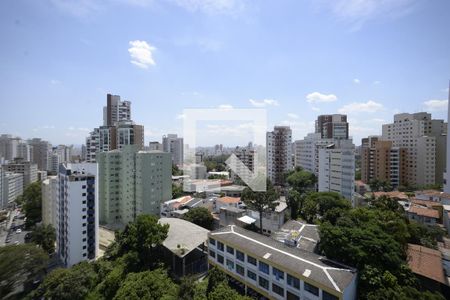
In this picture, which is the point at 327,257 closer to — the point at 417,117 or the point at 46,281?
the point at 46,281

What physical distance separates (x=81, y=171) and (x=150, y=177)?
4.51 meters

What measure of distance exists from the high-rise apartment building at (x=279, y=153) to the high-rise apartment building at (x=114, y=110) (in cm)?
1721

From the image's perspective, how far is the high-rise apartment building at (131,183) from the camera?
51.3ft

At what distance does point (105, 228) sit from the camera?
15.4 meters

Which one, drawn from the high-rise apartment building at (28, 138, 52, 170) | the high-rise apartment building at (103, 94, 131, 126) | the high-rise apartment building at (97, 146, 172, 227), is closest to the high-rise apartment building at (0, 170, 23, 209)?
the high-rise apartment building at (103, 94, 131, 126)

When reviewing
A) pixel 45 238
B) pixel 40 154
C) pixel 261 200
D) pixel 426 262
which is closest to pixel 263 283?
pixel 261 200

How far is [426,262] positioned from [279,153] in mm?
17883

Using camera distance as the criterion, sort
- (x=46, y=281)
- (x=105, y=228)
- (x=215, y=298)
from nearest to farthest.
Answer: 1. (x=215, y=298)
2. (x=46, y=281)
3. (x=105, y=228)

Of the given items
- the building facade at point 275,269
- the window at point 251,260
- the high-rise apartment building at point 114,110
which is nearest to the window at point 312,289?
the building facade at point 275,269

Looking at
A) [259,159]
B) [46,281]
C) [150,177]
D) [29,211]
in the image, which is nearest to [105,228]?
[150,177]

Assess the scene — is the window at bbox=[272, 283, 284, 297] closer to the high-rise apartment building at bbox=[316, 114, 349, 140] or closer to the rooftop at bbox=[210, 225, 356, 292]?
the rooftop at bbox=[210, 225, 356, 292]

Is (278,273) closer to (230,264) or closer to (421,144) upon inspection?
(230,264)

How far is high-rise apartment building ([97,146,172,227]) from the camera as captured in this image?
51.3 ft

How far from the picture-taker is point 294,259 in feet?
22.9
